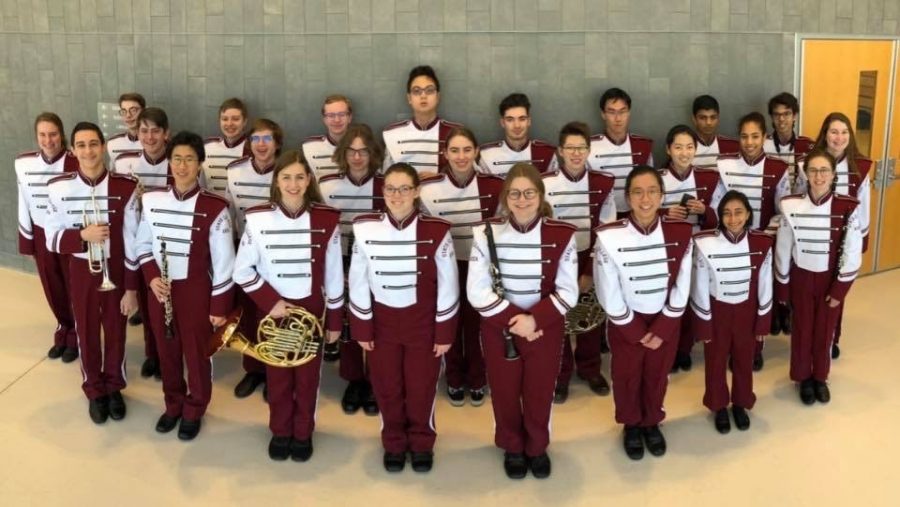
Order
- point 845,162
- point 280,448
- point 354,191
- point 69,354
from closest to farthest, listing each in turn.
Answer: point 280,448 < point 354,191 < point 845,162 < point 69,354

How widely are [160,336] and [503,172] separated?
2.40m

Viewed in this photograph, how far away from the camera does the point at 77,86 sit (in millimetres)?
6570

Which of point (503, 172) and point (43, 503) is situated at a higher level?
point (503, 172)

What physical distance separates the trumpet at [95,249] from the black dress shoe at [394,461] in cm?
182

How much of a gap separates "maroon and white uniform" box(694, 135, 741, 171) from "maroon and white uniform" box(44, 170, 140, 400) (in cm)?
380

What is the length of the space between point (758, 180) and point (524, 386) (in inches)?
94.6

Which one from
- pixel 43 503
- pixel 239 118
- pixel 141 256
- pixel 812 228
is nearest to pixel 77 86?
pixel 239 118

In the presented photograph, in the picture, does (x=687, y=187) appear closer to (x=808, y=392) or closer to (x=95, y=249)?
(x=808, y=392)

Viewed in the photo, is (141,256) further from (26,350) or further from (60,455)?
(26,350)

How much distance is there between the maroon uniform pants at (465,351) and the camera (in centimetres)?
473

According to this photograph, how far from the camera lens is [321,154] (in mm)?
5328

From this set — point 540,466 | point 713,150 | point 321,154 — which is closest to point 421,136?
point 321,154

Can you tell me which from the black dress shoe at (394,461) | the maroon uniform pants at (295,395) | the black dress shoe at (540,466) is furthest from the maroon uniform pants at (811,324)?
the maroon uniform pants at (295,395)

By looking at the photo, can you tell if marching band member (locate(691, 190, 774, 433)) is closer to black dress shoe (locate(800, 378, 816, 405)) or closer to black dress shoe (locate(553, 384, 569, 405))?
black dress shoe (locate(800, 378, 816, 405))
